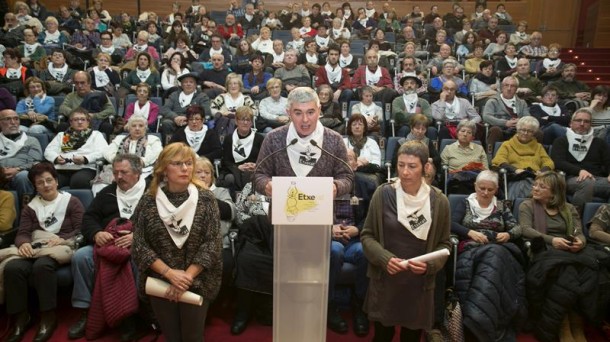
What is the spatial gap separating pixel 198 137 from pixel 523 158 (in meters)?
2.89

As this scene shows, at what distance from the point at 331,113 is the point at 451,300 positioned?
281 cm

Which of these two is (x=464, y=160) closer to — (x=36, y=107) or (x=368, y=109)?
(x=368, y=109)

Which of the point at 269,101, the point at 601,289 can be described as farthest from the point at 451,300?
the point at 269,101

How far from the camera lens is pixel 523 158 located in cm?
398

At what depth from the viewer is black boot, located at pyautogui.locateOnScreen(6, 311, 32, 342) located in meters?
2.66

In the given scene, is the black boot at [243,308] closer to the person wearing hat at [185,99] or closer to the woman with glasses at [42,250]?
the woman with glasses at [42,250]

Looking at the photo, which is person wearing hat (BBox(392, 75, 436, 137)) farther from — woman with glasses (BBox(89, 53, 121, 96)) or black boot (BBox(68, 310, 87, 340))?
woman with glasses (BBox(89, 53, 121, 96))

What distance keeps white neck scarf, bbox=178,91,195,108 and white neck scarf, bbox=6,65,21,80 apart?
91.2 inches

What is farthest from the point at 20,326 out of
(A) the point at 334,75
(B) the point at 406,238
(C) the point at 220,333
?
(A) the point at 334,75

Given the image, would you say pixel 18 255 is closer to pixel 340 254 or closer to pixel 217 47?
pixel 340 254

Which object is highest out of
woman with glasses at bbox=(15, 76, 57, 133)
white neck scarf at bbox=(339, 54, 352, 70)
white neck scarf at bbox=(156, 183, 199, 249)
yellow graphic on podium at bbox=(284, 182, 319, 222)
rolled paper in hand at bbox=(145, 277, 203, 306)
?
white neck scarf at bbox=(339, 54, 352, 70)

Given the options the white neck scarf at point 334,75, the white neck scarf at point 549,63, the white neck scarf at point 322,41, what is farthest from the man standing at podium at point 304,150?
the white neck scarf at point 322,41

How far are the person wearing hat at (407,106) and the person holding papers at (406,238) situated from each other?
287cm

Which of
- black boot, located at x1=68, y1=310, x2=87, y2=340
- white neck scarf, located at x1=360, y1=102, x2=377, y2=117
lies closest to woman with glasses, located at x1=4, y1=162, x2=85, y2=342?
black boot, located at x1=68, y1=310, x2=87, y2=340
